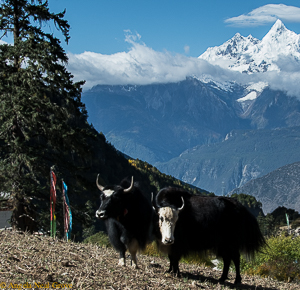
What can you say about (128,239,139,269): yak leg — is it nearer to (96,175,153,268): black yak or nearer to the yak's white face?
(96,175,153,268): black yak

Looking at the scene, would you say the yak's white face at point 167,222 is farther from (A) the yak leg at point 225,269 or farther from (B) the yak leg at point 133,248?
(A) the yak leg at point 225,269

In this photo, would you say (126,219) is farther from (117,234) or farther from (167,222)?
(167,222)

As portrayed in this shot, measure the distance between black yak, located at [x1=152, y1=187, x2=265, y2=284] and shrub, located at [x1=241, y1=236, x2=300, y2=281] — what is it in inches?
104

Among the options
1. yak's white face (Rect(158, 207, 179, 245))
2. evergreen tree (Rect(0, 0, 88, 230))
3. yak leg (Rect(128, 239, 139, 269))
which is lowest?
yak leg (Rect(128, 239, 139, 269))

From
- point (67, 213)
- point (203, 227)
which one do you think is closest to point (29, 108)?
point (67, 213)

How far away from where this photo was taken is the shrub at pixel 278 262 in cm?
1403

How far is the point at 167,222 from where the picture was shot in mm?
9578

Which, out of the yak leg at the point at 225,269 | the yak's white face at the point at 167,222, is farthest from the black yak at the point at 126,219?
the yak leg at the point at 225,269

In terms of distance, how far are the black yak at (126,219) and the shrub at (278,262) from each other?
14.8ft

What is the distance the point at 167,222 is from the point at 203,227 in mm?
1090

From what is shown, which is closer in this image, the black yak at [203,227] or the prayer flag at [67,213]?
the black yak at [203,227]

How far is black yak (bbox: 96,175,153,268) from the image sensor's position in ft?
32.6

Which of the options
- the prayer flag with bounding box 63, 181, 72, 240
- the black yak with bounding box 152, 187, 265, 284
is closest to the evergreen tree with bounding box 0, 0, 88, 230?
the prayer flag with bounding box 63, 181, 72, 240

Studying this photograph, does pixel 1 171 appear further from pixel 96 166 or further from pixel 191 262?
pixel 96 166
